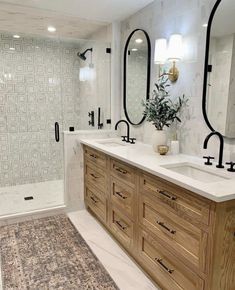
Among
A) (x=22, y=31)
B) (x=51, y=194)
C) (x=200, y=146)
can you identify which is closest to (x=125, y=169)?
(x=200, y=146)

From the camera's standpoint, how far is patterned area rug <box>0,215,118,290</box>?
6.11 feet

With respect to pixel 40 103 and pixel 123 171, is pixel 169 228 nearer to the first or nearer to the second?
pixel 123 171

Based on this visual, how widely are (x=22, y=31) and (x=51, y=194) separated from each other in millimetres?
2424

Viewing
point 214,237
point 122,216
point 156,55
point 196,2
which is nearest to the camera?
point 214,237

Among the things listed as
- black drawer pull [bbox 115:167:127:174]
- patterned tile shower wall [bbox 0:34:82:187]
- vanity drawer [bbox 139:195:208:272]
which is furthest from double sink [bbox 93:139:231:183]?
patterned tile shower wall [bbox 0:34:82:187]

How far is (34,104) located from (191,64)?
2633 millimetres

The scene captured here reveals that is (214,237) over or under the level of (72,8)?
under

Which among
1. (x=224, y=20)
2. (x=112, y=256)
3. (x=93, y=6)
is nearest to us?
(x=224, y=20)

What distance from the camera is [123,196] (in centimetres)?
215

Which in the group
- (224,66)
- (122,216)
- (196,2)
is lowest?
(122,216)

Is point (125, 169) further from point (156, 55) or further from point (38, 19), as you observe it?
point (38, 19)

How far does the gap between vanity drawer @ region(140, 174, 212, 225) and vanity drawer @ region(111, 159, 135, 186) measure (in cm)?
17

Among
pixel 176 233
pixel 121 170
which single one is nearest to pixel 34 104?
pixel 121 170

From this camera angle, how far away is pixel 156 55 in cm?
234
